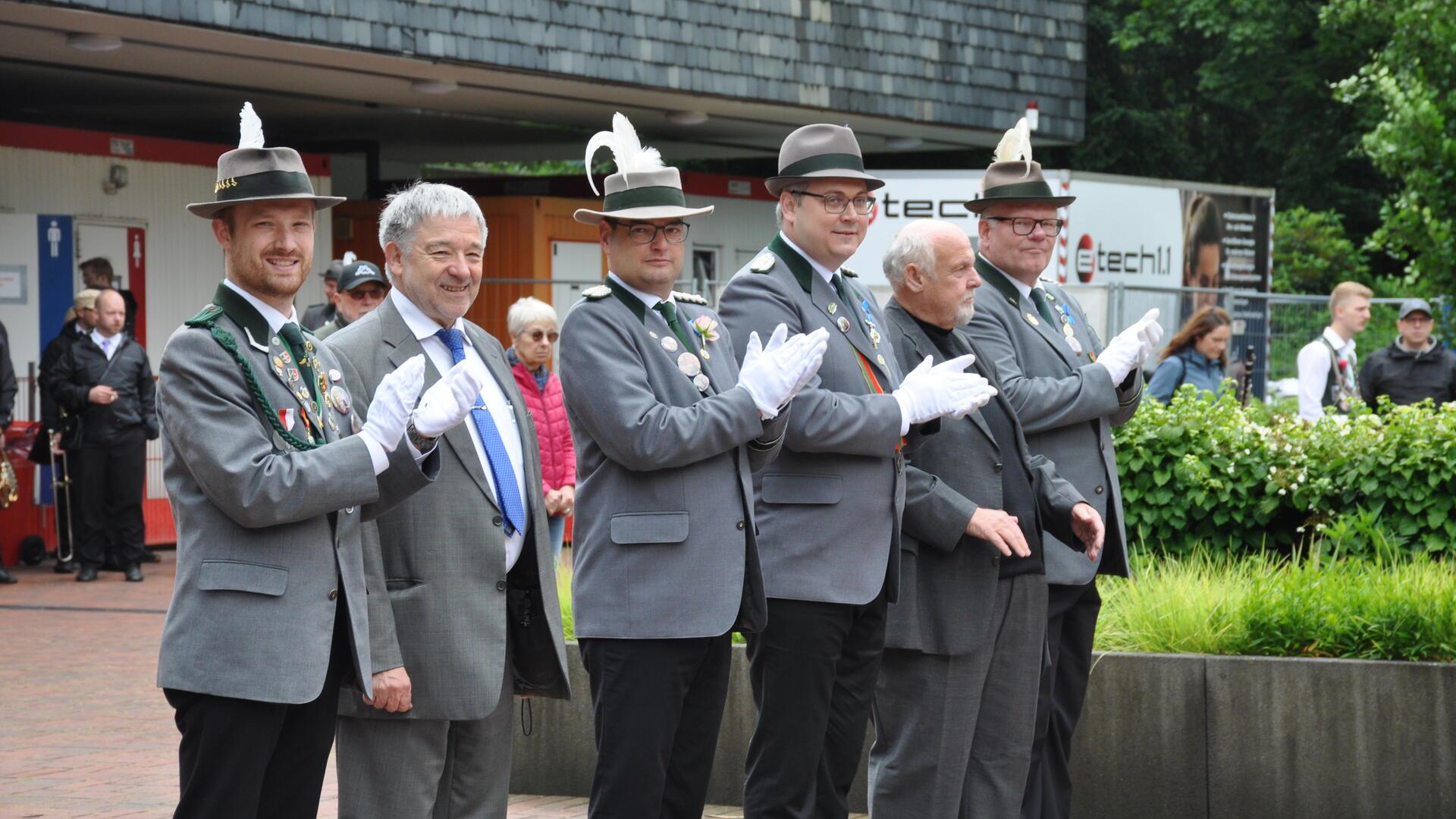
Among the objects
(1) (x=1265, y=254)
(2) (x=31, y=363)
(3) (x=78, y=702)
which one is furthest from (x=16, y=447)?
(1) (x=1265, y=254)

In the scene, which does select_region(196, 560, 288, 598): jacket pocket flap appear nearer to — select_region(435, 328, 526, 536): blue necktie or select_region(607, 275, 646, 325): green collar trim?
select_region(435, 328, 526, 536): blue necktie

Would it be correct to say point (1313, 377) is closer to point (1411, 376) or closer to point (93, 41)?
point (1411, 376)

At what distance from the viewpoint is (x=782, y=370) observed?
14.8 ft

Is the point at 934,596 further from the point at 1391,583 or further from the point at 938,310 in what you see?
the point at 1391,583

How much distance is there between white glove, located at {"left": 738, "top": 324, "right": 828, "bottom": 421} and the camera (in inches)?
178

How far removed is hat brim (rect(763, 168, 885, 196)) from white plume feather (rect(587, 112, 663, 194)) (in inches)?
13.9

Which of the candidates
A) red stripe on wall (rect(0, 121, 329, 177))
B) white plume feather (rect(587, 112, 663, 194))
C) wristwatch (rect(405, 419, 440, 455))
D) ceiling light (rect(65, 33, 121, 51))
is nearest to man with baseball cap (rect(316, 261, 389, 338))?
white plume feather (rect(587, 112, 663, 194))

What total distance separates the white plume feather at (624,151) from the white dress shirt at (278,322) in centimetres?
97

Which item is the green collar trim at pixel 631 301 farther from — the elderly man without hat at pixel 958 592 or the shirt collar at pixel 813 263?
the elderly man without hat at pixel 958 592

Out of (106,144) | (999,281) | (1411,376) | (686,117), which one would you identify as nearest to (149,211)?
(106,144)

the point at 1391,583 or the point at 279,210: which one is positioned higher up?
the point at 279,210

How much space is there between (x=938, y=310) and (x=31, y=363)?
11520mm

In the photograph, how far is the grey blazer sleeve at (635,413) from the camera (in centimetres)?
446

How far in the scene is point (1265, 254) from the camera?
856 inches
